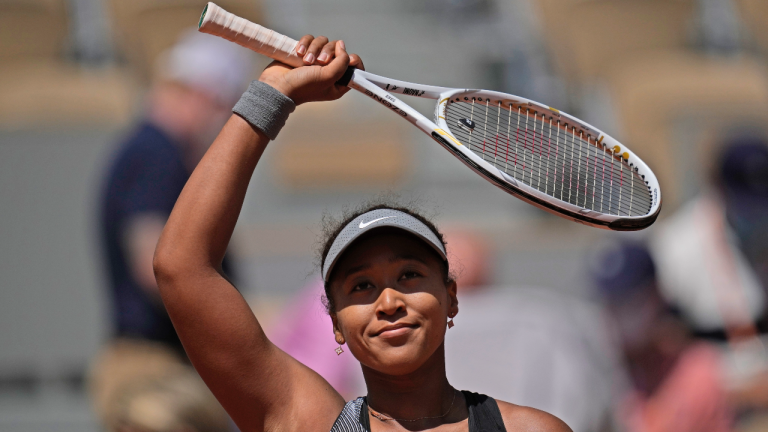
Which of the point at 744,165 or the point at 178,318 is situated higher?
the point at 744,165

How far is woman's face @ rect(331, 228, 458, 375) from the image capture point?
1.59m

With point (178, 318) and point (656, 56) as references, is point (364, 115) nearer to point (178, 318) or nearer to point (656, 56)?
point (656, 56)

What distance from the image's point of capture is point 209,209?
1.63 m

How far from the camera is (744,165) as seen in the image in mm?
4746

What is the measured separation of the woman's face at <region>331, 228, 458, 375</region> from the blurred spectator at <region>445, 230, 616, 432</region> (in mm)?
1665

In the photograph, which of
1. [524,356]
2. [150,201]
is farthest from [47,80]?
[524,356]

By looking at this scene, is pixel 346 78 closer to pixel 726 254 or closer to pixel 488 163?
pixel 488 163

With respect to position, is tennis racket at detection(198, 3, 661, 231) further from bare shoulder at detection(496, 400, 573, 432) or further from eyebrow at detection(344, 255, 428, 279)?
bare shoulder at detection(496, 400, 573, 432)

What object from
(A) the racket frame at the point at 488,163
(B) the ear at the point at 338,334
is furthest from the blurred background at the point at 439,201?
(B) the ear at the point at 338,334

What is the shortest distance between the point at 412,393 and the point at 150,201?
7.60 feet

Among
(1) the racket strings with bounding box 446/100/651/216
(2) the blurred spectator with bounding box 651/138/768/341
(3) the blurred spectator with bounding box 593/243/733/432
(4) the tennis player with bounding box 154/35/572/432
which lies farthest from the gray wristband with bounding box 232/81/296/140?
(2) the blurred spectator with bounding box 651/138/768/341

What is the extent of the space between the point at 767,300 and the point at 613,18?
423 centimetres

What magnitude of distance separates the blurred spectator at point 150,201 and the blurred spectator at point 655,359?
2.08m

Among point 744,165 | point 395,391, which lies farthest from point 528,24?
point 395,391
